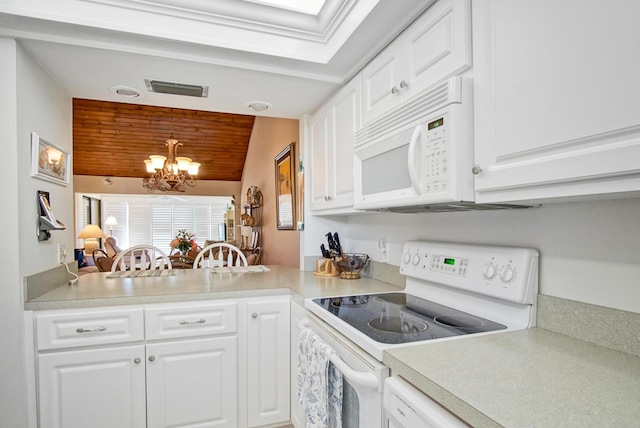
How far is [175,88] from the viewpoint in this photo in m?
2.12

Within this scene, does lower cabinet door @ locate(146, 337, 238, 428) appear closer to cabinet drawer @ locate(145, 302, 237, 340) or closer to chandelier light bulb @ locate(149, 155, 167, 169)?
cabinet drawer @ locate(145, 302, 237, 340)

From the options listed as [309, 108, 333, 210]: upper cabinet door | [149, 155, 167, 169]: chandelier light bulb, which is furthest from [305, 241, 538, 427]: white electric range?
[149, 155, 167, 169]: chandelier light bulb

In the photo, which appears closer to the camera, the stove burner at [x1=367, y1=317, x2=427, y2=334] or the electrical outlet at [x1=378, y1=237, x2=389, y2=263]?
the stove burner at [x1=367, y1=317, x2=427, y2=334]

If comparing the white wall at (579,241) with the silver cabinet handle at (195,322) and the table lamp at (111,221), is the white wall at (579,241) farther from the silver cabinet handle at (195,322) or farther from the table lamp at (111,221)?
the table lamp at (111,221)

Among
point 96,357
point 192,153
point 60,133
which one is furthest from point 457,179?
point 192,153

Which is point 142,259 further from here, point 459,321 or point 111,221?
point 111,221

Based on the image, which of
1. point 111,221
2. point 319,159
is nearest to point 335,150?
point 319,159

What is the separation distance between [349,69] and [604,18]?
1.34 metres

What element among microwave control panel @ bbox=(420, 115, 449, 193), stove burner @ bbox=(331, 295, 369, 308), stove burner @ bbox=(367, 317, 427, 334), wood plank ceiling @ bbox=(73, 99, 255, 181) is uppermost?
A: wood plank ceiling @ bbox=(73, 99, 255, 181)

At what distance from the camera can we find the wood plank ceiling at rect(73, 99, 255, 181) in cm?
562

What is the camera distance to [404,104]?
1369 mm

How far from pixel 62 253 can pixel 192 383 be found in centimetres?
113

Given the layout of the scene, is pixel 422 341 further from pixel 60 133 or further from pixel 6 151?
pixel 60 133

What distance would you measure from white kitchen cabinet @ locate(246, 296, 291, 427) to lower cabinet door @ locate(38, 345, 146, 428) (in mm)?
560
